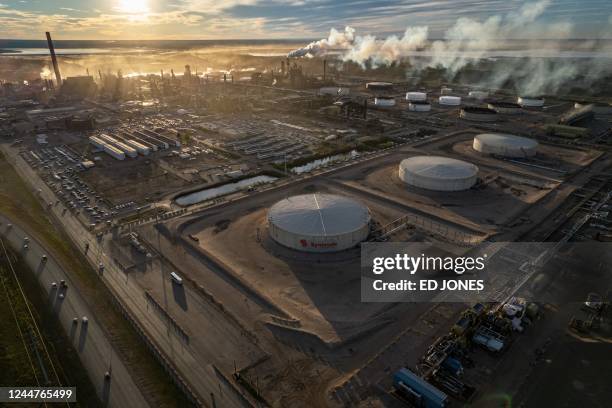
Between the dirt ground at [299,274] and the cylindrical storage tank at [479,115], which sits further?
the cylindrical storage tank at [479,115]

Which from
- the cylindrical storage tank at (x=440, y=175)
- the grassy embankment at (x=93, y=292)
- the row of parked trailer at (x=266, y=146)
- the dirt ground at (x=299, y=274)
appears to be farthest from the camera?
the row of parked trailer at (x=266, y=146)

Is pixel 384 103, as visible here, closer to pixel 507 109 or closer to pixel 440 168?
pixel 507 109

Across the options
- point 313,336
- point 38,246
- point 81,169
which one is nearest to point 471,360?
point 313,336

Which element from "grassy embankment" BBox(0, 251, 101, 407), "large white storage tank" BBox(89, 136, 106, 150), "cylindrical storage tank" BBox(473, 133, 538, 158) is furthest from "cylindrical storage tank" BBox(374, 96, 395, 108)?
"grassy embankment" BBox(0, 251, 101, 407)

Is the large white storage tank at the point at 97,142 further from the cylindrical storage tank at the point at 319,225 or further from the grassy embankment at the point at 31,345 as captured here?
the cylindrical storage tank at the point at 319,225

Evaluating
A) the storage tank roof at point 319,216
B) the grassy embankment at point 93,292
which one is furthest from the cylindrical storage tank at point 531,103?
the grassy embankment at point 93,292

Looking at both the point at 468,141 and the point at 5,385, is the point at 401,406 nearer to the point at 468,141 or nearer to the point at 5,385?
the point at 5,385

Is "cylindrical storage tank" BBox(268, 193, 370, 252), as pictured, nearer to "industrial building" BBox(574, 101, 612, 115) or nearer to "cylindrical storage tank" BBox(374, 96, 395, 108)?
"cylindrical storage tank" BBox(374, 96, 395, 108)
